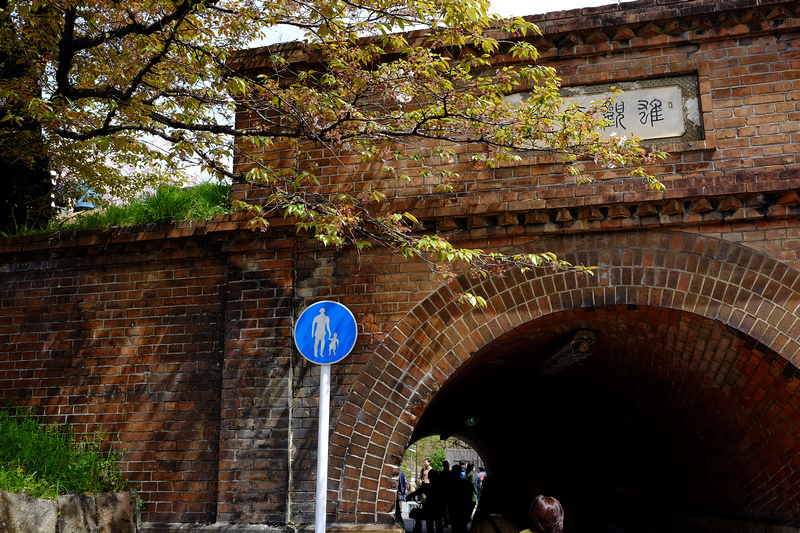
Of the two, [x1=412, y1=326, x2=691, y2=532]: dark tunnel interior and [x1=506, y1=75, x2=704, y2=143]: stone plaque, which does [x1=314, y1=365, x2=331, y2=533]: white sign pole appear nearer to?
[x1=412, y1=326, x2=691, y2=532]: dark tunnel interior

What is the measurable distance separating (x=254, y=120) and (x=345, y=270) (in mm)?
1959

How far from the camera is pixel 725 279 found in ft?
20.4

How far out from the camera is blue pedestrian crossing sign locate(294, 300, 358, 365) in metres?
5.32

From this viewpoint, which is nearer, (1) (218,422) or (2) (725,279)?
(2) (725,279)

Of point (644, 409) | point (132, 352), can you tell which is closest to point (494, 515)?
point (644, 409)

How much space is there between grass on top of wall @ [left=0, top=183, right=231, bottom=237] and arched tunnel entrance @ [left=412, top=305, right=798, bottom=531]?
3.20m

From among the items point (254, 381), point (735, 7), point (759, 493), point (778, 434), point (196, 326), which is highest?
point (735, 7)

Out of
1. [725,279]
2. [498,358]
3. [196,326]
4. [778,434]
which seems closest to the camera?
[725,279]

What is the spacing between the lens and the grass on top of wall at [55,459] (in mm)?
6246

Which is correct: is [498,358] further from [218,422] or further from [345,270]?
[218,422]

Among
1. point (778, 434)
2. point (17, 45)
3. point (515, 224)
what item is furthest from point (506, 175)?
point (17, 45)

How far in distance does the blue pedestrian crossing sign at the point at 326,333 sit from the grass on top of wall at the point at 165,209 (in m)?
2.29

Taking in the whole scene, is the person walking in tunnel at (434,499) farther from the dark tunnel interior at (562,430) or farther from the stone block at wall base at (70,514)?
the stone block at wall base at (70,514)

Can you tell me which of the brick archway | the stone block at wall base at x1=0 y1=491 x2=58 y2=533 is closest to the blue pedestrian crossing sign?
the brick archway
